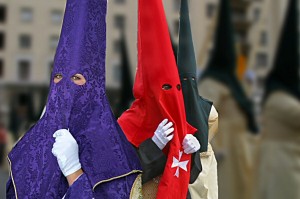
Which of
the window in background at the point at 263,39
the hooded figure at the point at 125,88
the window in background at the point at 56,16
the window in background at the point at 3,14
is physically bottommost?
the window in background at the point at 263,39

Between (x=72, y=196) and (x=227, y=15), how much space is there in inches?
183

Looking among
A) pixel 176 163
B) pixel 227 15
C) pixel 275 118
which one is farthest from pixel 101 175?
pixel 227 15

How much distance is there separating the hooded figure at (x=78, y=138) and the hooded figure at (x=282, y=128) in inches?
135

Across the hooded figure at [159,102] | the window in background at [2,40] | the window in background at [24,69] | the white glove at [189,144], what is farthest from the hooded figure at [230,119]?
the window in background at [2,40]

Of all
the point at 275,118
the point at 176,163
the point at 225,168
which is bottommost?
the point at 225,168

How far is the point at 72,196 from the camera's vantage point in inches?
90.2

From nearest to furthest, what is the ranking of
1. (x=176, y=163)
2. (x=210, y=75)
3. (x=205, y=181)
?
(x=176, y=163), (x=205, y=181), (x=210, y=75)

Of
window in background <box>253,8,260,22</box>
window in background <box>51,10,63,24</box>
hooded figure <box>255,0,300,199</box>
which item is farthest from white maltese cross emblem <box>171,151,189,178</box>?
window in background <box>253,8,260,22</box>

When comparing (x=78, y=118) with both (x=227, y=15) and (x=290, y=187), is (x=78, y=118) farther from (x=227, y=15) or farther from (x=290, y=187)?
(x=227, y=15)

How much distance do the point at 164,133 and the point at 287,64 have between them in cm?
358

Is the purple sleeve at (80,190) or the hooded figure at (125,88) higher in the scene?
the purple sleeve at (80,190)

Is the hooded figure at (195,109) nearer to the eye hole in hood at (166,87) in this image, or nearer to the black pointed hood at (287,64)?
the eye hole in hood at (166,87)

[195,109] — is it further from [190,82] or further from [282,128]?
[282,128]

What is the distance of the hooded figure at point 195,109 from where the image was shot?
2986mm
